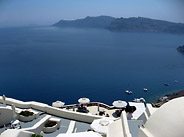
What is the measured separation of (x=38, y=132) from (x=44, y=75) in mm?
59024

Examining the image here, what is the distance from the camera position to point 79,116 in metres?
17.1

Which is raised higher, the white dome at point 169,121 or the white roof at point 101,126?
the white dome at point 169,121

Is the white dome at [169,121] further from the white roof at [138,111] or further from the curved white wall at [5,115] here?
the white roof at [138,111]

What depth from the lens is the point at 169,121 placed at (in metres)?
8.64

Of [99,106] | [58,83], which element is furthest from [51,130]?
[58,83]

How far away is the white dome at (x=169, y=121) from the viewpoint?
8.21 m

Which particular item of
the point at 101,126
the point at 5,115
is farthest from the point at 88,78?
the point at 101,126

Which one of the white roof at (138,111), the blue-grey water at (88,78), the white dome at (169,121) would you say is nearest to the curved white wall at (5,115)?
the white dome at (169,121)

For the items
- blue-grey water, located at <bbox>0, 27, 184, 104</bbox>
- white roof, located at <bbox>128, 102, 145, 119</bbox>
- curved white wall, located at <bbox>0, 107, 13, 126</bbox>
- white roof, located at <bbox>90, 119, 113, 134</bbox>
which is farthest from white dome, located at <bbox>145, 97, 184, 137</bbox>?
blue-grey water, located at <bbox>0, 27, 184, 104</bbox>

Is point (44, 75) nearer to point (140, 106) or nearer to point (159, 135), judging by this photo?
point (140, 106)

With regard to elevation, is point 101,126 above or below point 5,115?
below

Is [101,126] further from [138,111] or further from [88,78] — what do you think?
[88,78]

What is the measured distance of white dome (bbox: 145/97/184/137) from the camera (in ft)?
26.9

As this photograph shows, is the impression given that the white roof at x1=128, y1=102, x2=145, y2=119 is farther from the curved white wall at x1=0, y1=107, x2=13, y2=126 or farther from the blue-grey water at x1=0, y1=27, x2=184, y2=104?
the blue-grey water at x1=0, y1=27, x2=184, y2=104
